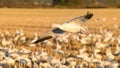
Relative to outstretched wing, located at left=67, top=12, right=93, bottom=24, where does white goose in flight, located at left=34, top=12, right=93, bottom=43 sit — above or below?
below

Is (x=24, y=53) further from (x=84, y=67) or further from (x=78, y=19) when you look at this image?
(x=78, y=19)

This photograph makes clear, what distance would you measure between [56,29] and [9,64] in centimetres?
134

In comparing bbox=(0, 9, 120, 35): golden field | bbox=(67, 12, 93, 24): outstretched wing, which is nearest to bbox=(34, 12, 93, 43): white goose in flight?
bbox=(67, 12, 93, 24): outstretched wing

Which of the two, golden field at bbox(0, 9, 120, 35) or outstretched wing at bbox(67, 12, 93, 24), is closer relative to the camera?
outstretched wing at bbox(67, 12, 93, 24)

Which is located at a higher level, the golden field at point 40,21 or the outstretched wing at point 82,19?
the outstretched wing at point 82,19

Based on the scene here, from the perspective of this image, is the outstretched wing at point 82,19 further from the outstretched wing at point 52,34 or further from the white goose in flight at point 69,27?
the outstretched wing at point 52,34

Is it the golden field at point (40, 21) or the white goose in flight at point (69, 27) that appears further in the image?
the golden field at point (40, 21)

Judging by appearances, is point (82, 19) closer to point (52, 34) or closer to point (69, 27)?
point (69, 27)

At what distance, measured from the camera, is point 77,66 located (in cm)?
741

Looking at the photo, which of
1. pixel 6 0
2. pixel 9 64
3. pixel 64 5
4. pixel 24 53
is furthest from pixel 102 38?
pixel 6 0

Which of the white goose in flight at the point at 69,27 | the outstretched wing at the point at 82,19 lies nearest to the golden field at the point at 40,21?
the white goose in flight at the point at 69,27

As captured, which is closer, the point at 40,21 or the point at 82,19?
the point at 82,19

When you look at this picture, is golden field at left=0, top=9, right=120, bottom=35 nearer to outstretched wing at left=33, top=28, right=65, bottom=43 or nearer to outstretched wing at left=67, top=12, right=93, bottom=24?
outstretched wing at left=33, top=28, right=65, bottom=43

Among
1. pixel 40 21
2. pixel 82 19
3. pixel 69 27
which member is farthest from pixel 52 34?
pixel 40 21
